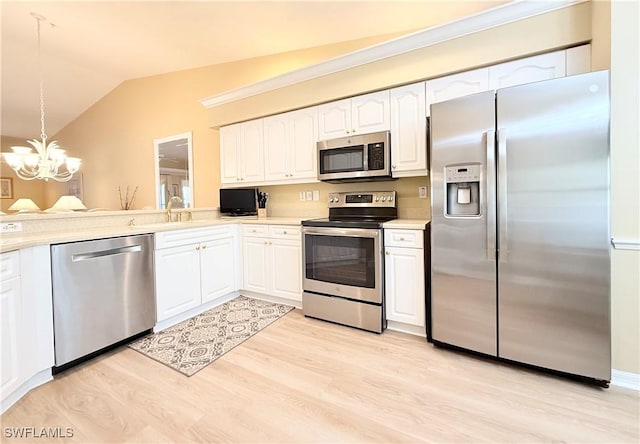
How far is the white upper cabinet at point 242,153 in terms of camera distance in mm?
3541

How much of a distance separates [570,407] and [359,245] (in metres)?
1.60

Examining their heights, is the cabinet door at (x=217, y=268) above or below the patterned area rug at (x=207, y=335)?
above

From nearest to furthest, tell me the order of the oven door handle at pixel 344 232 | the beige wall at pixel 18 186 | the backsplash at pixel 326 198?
the oven door handle at pixel 344 232 < the backsplash at pixel 326 198 < the beige wall at pixel 18 186

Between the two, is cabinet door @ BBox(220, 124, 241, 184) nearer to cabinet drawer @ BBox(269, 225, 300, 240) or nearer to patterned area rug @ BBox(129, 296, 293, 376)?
cabinet drawer @ BBox(269, 225, 300, 240)

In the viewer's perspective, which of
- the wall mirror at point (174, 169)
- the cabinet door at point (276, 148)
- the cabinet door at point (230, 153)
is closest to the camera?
the cabinet door at point (276, 148)

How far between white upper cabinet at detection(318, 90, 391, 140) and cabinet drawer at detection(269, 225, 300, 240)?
1.01 meters

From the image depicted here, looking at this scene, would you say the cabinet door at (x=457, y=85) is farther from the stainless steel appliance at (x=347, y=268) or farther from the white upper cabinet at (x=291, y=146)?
the white upper cabinet at (x=291, y=146)

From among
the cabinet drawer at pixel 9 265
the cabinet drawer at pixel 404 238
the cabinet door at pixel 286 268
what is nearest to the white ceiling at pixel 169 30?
the cabinet drawer at pixel 404 238

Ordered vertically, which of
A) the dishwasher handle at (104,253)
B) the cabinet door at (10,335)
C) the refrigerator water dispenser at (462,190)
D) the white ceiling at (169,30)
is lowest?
the cabinet door at (10,335)

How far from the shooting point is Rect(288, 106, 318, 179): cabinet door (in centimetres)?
311

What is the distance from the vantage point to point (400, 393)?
1680 millimetres

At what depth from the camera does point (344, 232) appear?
2.55 metres

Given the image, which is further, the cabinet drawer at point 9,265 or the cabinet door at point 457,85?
the cabinet door at point 457,85

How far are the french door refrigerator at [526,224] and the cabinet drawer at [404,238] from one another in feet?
0.66
